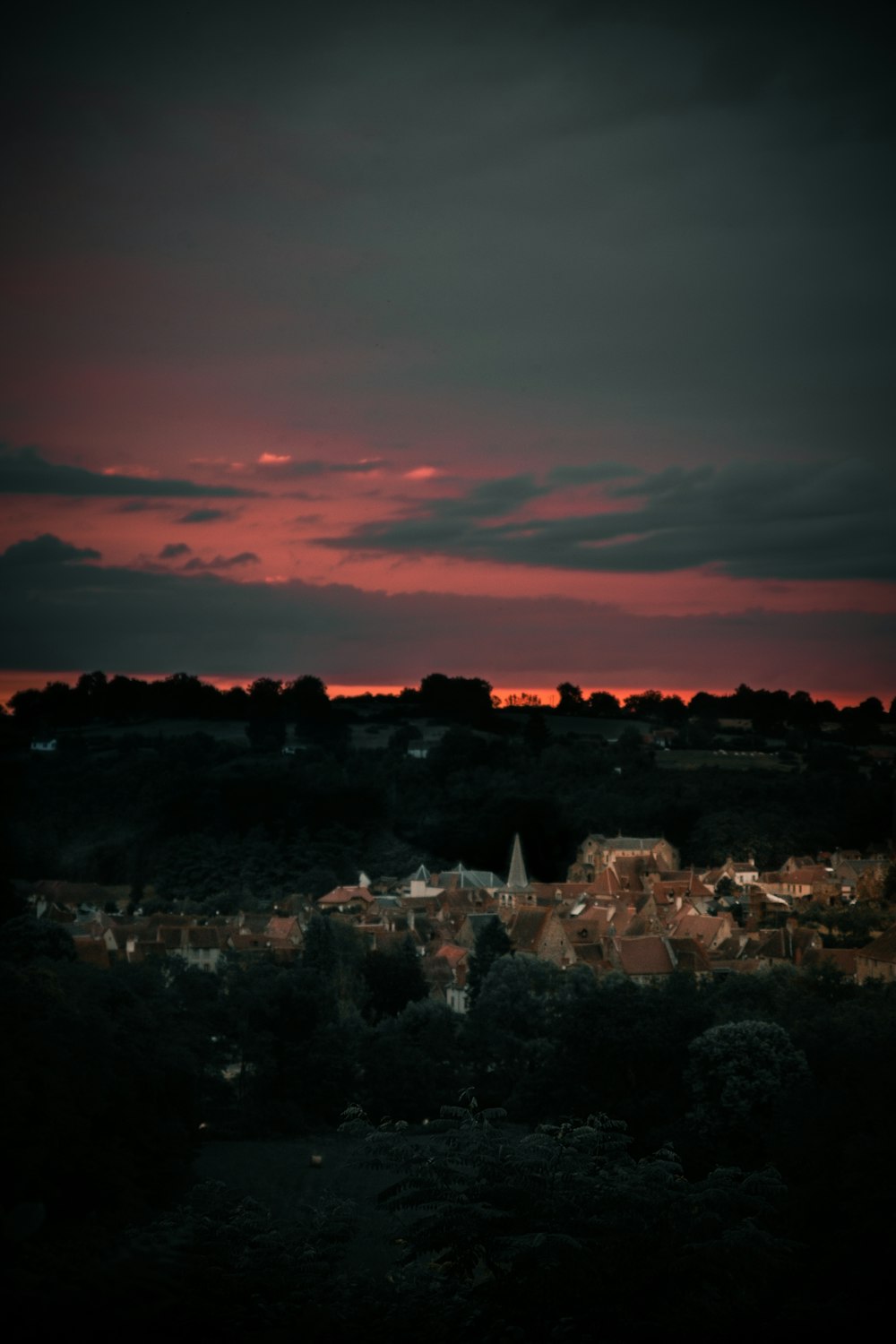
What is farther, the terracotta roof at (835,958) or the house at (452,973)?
the house at (452,973)

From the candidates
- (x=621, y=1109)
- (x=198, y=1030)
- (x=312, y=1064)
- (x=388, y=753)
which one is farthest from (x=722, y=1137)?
(x=388, y=753)

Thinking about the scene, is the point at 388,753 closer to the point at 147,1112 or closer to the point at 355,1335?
the point at 147,1112

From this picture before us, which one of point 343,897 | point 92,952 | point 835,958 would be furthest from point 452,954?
point 343,897

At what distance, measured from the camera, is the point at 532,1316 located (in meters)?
14.2

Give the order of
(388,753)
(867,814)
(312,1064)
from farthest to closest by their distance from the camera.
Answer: (388,753) → (867,814) → (312,1064)

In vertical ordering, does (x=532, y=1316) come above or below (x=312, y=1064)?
above

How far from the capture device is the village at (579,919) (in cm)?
4603

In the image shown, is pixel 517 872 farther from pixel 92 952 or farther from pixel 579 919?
pixel 92 952

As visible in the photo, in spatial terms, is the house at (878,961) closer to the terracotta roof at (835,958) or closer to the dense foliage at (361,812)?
the terracotta roof at (835,958)

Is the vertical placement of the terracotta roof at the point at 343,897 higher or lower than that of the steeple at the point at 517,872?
lower

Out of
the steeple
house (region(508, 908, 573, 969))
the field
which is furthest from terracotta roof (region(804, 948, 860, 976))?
the steeple

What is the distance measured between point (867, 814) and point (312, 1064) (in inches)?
2428

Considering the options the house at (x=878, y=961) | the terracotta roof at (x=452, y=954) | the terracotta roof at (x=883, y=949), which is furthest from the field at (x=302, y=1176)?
the terracotta roof at (x=452, y=954)

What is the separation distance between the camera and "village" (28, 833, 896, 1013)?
46031mm
